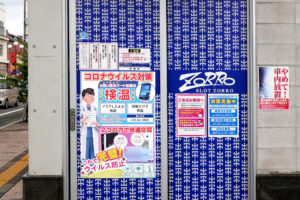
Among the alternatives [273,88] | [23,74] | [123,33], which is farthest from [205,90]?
[23,74]

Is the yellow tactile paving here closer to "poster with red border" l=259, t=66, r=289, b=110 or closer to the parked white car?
"poster with red border" l=259, t=66, r=289, b=110

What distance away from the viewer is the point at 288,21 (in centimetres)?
411

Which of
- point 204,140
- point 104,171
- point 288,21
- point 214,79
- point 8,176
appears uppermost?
point 288,21

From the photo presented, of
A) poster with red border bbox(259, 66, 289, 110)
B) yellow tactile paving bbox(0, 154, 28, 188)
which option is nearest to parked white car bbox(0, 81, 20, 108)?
yellow tactile paving bbox(0, 154, 28, 188)

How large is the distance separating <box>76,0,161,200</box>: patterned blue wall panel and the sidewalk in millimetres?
1626

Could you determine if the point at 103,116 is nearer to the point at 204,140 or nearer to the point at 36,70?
the point at 36,70

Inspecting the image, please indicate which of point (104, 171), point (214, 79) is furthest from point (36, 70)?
point (214, 79)

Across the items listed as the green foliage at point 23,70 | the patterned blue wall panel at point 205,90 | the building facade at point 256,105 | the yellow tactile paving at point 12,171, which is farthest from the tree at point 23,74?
the patterned blue wall panel at point 205,90

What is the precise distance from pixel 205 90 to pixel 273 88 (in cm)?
89

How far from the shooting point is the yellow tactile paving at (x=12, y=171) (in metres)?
5.88

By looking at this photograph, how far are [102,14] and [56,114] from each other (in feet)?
4.61

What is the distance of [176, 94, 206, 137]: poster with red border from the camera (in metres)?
4.11

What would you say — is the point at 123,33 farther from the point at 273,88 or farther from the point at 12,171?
the point at 12,171

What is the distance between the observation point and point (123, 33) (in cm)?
409
